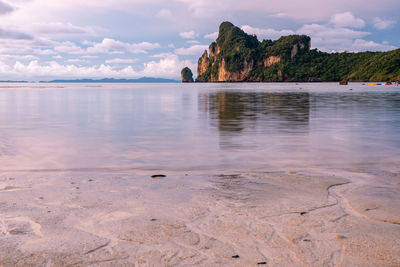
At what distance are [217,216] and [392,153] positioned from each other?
271 inches

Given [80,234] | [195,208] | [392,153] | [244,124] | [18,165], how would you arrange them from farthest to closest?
[244,124], [392,153], [18,165], [195,208], [80,234]

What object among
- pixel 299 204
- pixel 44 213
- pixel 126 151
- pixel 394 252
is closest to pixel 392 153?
pixel 299 204

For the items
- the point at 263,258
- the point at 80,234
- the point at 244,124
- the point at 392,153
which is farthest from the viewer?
the point at 244,124

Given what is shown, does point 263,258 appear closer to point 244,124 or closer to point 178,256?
point 178,256

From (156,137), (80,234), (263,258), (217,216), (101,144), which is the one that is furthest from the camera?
(156,137)

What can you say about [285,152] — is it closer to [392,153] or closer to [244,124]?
[392,153]

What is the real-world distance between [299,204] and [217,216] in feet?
4.37

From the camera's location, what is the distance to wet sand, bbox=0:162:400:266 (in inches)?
143

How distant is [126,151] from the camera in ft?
33.0

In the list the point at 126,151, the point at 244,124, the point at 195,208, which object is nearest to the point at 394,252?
the point at 195,208

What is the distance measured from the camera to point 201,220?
4.59 m

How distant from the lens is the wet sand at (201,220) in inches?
143

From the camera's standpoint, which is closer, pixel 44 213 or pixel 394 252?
pixel 394 252

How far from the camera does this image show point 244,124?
53.3 ft
